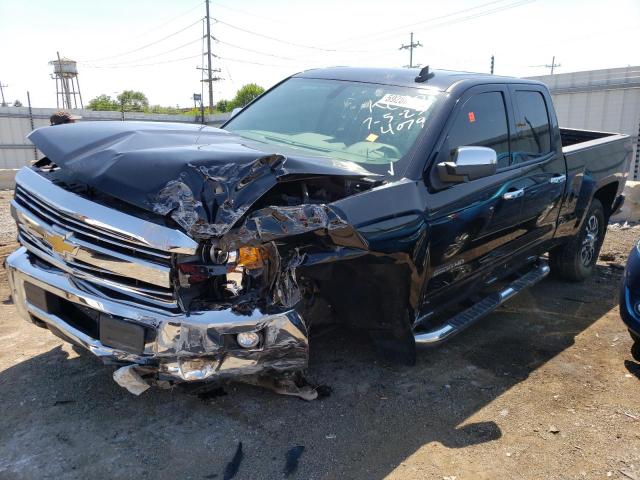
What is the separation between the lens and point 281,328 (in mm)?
2580

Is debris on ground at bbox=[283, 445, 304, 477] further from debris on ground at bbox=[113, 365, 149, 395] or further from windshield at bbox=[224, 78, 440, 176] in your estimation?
windshield at bbox=[224, 78, 440, 176]

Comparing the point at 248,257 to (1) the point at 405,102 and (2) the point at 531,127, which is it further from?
(2) the point at 531,127

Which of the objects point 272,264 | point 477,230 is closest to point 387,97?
point 477,230

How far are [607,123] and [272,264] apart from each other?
44.0 feet

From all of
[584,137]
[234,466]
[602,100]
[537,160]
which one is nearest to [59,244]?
[234,466]

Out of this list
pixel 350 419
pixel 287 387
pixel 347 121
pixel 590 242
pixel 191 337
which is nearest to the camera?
pixel 191 337

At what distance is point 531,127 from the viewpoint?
4.43 meters

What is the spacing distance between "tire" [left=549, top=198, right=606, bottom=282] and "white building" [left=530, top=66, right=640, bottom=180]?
24.6 ft

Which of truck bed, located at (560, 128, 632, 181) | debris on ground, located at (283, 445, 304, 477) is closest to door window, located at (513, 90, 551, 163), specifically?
truck bed, located at (560, 128, 632, 181)

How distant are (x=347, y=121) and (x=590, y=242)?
349cm

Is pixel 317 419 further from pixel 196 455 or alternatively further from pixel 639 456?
pixel 639 456

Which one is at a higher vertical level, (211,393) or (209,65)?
(209,65)

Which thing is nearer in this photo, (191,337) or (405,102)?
(191,337)

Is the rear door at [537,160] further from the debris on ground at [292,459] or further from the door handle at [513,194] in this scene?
the debris on ground at [292,459]
